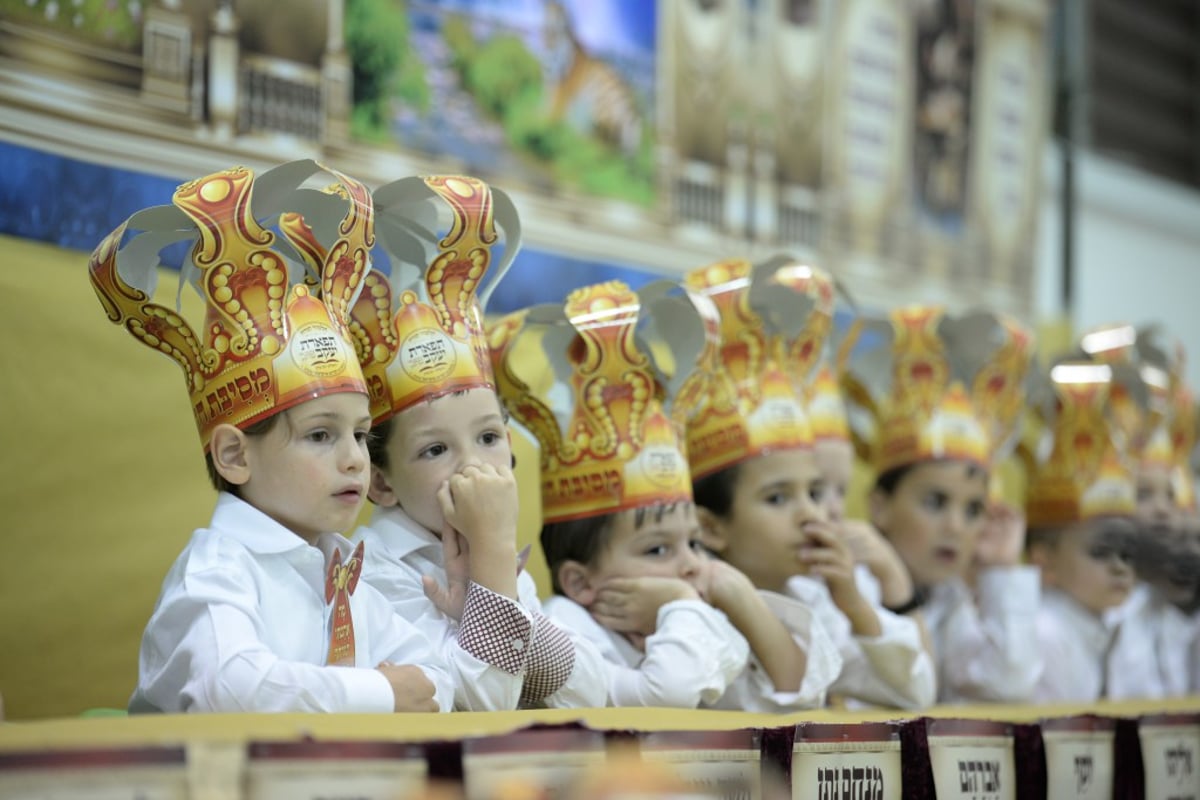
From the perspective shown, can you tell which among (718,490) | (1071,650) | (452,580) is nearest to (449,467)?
(452,580)

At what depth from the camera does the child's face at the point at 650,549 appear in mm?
2686

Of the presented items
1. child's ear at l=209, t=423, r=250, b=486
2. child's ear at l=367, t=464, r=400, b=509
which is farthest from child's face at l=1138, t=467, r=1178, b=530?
child's ear at l=209, t=423, r=250, b=486

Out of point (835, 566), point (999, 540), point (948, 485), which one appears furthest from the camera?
point (999, 540)

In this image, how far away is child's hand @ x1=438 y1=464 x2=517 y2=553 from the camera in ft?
7.59

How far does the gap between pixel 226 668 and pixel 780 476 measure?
4.30ft

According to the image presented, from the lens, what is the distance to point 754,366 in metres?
3.07

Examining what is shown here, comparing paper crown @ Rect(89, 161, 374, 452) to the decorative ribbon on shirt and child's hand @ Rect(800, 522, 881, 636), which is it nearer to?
the decorative ribbon on shirt

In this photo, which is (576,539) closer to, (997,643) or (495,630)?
(495,630)

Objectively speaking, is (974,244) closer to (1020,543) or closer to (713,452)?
(1020,543)

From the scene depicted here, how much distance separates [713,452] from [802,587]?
1.24 ft

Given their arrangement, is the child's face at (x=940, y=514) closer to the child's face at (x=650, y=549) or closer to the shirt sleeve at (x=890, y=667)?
the shirt sleeve at (x=890, y=667)

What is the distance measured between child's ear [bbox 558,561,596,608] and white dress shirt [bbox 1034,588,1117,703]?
1.45 meters

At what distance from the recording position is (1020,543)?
3.77 meters

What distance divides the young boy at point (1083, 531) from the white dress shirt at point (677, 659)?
1.42 m
